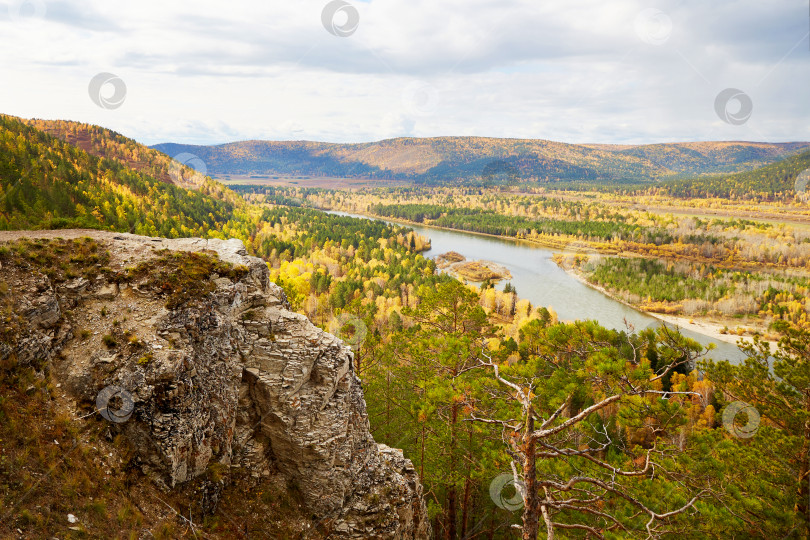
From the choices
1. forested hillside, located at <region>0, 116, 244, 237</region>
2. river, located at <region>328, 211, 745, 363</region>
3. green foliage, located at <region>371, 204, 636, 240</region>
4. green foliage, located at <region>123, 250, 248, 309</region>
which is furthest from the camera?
green foliage, located at <region>371, 204, 636, 240</region>

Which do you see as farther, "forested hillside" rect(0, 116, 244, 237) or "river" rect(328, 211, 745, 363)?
"river" rect(328, 211, 745, 363)

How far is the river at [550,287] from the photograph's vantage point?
65.1 metres

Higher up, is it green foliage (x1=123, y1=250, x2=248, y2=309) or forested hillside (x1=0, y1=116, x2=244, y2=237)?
forested hillside (x1=0, y1=116, x2=244, y2=237)

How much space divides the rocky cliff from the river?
55224 mm

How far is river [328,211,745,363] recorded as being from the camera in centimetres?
6512

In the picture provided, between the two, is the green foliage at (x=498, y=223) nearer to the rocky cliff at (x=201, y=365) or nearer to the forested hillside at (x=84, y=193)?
the forested hillside at (x=84, y=193)

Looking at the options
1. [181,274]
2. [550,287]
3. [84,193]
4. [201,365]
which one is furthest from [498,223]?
[201,365]

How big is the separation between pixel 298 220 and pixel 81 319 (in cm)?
11555

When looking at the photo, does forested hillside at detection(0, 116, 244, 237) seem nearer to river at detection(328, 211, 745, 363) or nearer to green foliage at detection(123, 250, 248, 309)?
green foliage at detection(123, 250, 248, 309)

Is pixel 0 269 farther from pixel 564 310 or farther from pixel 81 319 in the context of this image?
pixel 564 310

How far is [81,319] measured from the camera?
9.45 meters

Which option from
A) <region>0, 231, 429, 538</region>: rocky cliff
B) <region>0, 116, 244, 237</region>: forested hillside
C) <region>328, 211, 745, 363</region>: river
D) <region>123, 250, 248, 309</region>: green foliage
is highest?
<region>0, 116, 244, 237</region>: forested hillside

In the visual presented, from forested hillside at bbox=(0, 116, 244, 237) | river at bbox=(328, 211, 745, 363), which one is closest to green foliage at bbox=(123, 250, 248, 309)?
forested hillside at bbox=(0, 116, 244, 237)

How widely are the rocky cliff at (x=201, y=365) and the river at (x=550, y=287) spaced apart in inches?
2174
